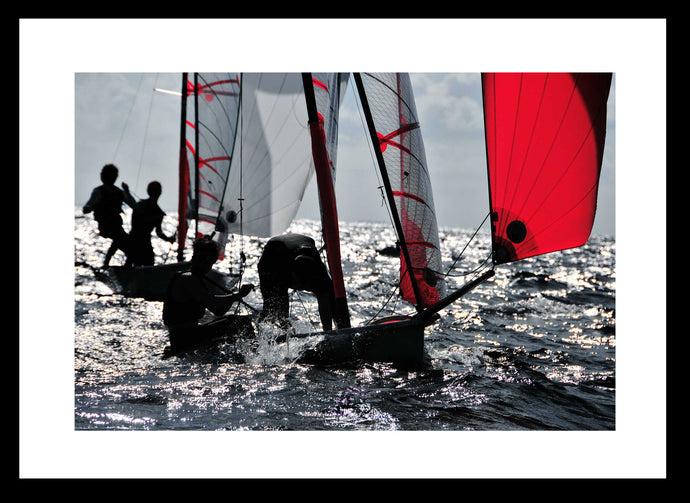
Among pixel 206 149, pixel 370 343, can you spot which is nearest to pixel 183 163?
pixel 206 149

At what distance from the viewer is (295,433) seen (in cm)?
303

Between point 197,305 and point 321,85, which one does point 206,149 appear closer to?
A: point 321,85

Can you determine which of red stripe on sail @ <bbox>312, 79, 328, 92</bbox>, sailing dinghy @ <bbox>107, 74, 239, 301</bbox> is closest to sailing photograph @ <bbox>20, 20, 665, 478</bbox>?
red stripe on sail @ <bbox>312, 79, 328, 92</bbox>

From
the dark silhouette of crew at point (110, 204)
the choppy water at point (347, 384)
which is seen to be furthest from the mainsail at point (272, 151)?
the choppy water at point (347, 384)

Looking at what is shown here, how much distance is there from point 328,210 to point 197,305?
1.29m

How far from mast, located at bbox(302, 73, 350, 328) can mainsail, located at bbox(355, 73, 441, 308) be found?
19.4 inches

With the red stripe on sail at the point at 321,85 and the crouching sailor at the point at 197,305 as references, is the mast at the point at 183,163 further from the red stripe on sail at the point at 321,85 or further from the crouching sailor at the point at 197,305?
the crouching sailor at the point at 197,305

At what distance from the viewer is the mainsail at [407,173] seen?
4961mm

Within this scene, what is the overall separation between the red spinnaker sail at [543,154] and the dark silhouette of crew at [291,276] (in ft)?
4.96

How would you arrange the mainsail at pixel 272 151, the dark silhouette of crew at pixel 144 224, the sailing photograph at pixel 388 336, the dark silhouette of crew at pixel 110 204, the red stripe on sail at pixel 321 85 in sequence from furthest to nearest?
the dark silhouette of crew at pixel 144 224 < the dark silhouette of crew at pixel 110 204 < the mainsail at pixel 272 151 < the red stripe on sail at pixel 321 85 < the sailing photograph at pixel 388 336

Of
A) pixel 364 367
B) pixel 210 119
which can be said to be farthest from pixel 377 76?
pixel 210 119
